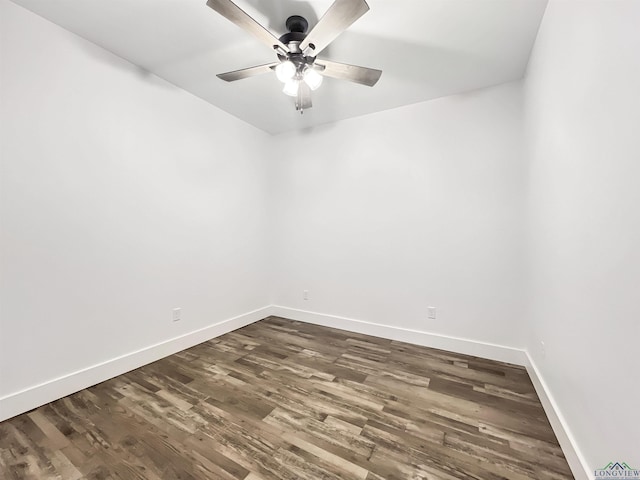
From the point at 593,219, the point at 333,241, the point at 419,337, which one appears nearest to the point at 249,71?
the point at 333,241

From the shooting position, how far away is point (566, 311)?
1345 millimetres

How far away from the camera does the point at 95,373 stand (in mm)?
1961

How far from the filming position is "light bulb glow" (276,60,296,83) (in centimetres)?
172

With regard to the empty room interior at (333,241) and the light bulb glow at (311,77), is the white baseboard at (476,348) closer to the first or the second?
the empty room interior at (333,241)

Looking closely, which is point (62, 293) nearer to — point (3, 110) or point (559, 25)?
point (3, 110)

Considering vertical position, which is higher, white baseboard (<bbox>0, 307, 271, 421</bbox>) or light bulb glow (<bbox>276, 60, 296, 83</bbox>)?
light bulb glow (<bbox>276, 60, 296, 83</bbox>)

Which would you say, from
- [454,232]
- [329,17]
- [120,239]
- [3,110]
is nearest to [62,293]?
[120,239]

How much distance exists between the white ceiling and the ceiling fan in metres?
0.19

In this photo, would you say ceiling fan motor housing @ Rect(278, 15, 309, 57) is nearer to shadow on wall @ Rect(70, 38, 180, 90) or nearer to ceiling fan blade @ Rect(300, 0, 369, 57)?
ceiling fan blade @ Rect(300, 0, 369, 57)

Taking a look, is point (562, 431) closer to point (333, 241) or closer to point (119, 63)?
point (333, 241)

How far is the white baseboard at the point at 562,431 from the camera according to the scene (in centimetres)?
112

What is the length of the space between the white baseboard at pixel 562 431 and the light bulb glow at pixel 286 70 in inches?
102

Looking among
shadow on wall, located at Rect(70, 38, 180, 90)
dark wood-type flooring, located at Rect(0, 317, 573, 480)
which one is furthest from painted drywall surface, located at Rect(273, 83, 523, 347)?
shadow on wall, located at Rect(70, 38, 180, 90)

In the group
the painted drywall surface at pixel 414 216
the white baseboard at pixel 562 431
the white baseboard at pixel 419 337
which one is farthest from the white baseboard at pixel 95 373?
the white baseboard at pixel 562 431
